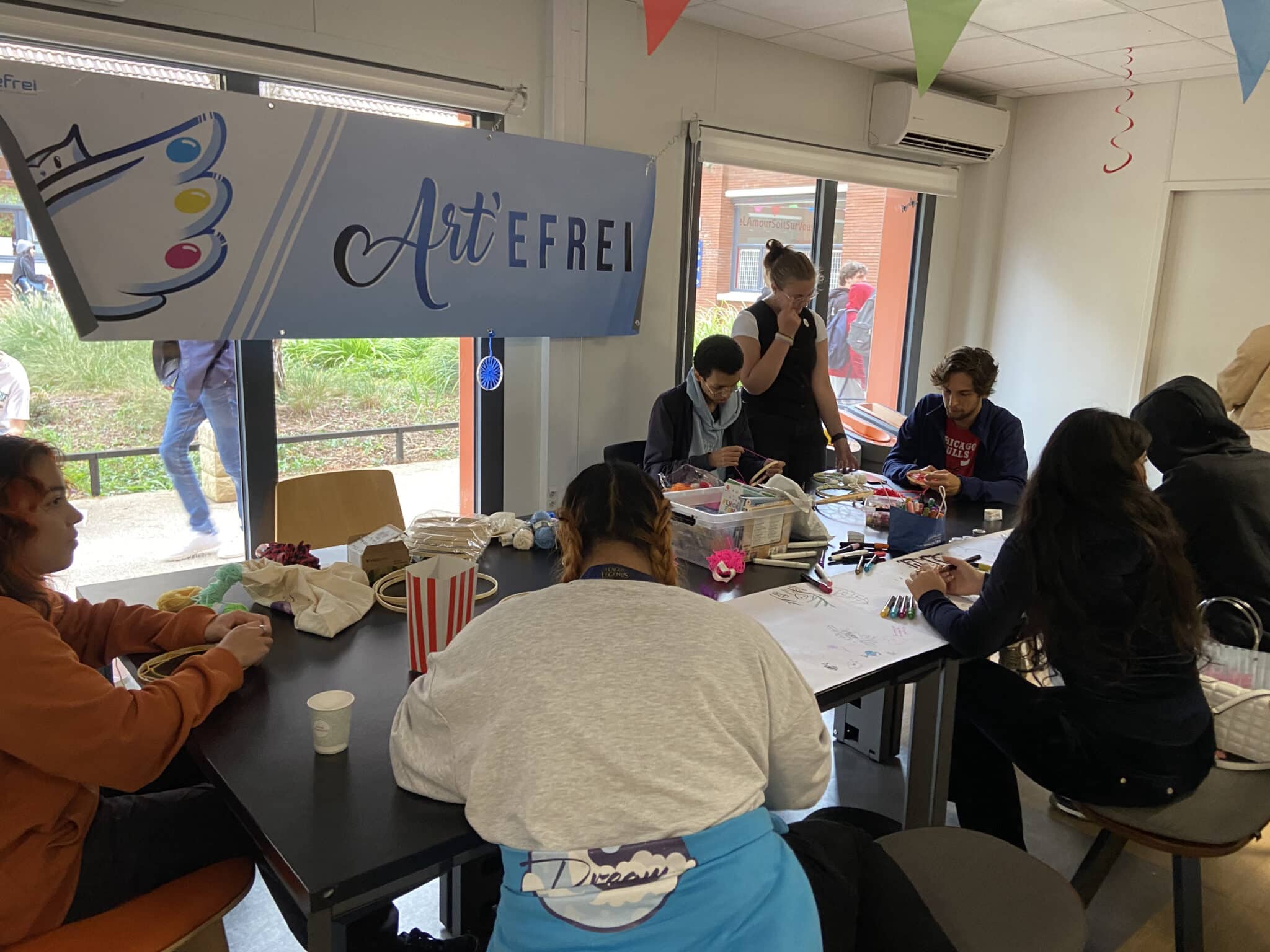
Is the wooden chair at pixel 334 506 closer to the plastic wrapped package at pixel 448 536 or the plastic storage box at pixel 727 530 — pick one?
the plastic wrapped package at pixel 448 536

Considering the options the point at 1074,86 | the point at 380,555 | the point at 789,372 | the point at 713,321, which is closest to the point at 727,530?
the point at 380,555

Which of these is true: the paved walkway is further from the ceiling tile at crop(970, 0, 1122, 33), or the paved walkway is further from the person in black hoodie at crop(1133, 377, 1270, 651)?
the ceiling tile at crop(970, 0, 1122, 33)

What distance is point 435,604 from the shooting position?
150cm

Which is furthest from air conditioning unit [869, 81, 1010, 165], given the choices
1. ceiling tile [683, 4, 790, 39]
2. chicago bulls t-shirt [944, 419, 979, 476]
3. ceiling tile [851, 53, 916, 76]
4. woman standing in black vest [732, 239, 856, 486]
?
chicago bulls t-shirt [944, 419, 979, 476]

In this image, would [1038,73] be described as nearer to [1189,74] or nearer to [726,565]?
[1189,74]

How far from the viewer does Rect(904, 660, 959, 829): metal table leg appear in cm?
182

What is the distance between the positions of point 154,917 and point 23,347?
6.88 feet

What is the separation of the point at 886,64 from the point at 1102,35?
1005mm

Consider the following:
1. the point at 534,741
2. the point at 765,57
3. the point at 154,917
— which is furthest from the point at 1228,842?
the point at 765,57

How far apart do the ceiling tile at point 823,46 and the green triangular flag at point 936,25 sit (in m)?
1.81

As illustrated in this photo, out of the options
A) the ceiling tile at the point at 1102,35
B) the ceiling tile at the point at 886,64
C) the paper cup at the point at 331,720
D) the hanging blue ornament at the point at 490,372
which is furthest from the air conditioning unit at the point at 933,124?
the paper cup at the point at 331,720

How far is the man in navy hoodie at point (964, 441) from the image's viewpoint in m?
2.82

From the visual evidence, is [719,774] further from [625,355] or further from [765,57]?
[765,57]

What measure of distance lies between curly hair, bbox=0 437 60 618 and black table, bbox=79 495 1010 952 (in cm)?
30
